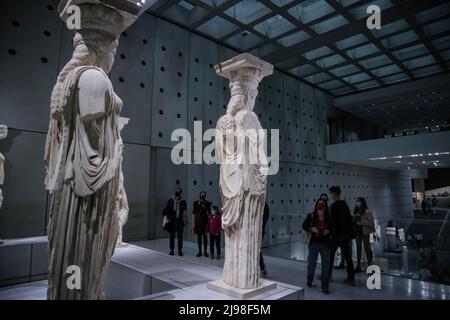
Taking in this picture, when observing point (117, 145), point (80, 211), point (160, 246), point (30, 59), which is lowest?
point (160, 246)

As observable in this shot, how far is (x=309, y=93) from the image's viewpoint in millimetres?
16609

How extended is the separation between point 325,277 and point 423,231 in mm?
2678

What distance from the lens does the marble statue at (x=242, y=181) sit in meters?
3.72

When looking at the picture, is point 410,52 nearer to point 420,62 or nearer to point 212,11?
point 420,62

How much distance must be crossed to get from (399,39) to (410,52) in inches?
62.7

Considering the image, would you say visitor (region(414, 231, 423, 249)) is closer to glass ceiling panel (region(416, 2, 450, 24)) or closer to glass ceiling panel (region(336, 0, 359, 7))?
glass ceiling panel (region(336, 0, 359, 7))

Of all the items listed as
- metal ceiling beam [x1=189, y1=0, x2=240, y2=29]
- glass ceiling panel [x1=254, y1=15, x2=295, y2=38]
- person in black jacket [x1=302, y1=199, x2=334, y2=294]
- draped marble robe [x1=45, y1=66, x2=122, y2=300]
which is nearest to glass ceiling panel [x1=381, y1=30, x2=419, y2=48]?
glass ceiling panel [x1=254, y1=15, x2=295, y2=38]

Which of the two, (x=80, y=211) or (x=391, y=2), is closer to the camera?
(x=80, y=211)

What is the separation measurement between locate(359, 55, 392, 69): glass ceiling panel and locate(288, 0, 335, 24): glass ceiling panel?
501 centimetres

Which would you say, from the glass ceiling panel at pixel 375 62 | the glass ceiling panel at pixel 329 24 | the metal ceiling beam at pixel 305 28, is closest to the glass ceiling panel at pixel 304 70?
the metal ceiling beam at pixel 305 28

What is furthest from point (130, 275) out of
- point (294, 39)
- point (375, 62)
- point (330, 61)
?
point (375, 62)

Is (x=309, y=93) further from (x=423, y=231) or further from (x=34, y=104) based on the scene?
(x=34, y=104)
